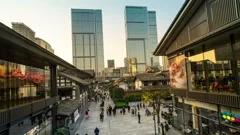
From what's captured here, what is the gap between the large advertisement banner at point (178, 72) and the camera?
18.6 meters

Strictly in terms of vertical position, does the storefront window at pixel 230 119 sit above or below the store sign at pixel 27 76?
below

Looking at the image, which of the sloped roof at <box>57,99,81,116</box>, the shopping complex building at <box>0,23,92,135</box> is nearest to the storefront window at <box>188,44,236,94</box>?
the shopping complex building at <box>0,23,92,135</box>

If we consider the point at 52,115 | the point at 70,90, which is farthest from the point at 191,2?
the point at 70,90

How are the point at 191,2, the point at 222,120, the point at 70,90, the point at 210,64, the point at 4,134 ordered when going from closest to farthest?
the point at 4,134 < the point at 222,120 < the point at 210,64 < the point at 191,2 < the point at 70,90

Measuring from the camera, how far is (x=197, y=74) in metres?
15.8

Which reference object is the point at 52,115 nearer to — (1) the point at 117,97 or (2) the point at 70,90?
(2) the point at 70,90

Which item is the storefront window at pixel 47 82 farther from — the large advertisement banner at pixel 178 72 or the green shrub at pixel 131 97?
the green shrub at pixel 131 97

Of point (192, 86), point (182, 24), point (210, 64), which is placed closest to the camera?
point (210, 64)

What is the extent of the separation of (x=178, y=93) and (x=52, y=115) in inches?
501

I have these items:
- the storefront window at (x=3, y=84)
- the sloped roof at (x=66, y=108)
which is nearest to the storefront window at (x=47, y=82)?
the sloped roof at (x=66, y=108)

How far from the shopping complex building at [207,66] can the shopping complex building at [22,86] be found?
10725 mm

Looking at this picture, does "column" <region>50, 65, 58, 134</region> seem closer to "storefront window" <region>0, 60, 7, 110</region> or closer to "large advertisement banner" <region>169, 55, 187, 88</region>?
"storefront window" <region>0, 60, 7, 110</region>

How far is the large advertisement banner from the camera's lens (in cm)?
1859

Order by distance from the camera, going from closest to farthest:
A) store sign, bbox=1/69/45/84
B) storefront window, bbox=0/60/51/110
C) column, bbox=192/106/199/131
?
1. storefront window, bbox=0/60/51/110
2. store sign, bbox=1/69/45/84
3. column, bbox=192/106/199/131
